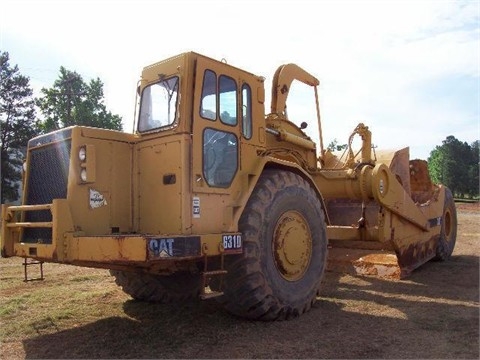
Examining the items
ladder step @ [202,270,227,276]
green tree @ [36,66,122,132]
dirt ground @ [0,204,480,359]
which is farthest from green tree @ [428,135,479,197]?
ladder step @ [202,270,227,276]

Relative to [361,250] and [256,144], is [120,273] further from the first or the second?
[361,250]

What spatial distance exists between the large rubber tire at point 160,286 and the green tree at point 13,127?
30772mm

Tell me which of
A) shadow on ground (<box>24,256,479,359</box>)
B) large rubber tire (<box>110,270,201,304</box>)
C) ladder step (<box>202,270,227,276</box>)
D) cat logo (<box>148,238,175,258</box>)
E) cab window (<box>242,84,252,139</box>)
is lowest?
shadow on ground (<box>24,256,479,359</box>)

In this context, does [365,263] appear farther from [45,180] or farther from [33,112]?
[33,112]

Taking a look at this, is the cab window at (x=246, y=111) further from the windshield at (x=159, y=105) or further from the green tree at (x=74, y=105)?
the green tree at (x=74, y=105)

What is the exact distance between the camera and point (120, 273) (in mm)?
6738

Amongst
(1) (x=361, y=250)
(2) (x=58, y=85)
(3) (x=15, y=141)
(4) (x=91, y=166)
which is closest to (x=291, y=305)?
(4) (x=91, y=166)

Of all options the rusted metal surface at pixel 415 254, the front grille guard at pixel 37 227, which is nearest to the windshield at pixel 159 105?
the front grille guard at pixel 37 227

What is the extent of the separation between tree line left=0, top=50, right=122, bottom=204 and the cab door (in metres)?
30.7

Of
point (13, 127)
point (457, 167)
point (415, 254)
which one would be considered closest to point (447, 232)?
point (415, 254)

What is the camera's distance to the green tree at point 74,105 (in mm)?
42281

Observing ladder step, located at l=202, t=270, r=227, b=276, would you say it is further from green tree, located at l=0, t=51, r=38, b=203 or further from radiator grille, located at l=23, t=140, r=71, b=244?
green tree, located at l=0, t=51, r=38, b=203

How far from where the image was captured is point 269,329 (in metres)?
5.27

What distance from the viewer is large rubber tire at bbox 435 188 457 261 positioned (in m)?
10.3
